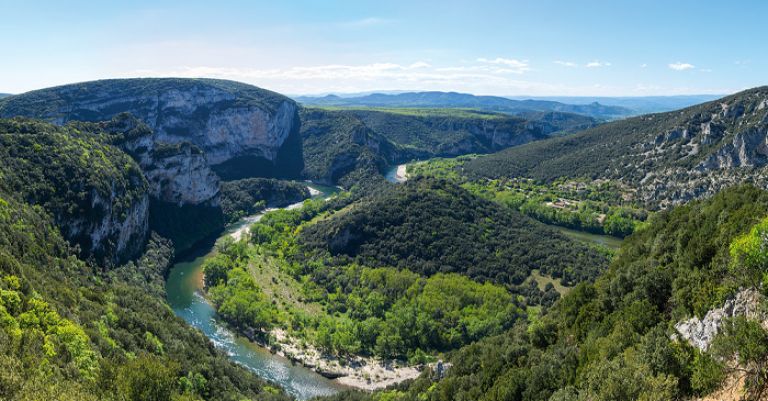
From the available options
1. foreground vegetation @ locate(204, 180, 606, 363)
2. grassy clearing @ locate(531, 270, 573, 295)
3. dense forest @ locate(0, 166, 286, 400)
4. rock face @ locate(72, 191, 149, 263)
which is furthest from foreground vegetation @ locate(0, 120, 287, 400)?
grassy clearing @ locate(531, 270, 573, 295)

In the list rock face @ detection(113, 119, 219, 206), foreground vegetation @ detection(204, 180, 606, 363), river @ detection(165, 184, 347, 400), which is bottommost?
river @ detection(165, 184, 347, 400)

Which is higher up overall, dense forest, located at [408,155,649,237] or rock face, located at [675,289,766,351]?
rock face, located at [675,289,766,351]

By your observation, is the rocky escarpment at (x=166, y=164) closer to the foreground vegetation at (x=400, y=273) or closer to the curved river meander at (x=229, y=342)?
the foreground vegetation at (x=400, y=273)

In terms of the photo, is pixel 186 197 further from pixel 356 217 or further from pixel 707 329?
pixel 707 329

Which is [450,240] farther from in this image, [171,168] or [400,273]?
[171,168]

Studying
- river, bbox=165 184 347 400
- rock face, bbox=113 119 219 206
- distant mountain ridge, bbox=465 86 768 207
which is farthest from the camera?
distant mountain ridge, bbox=465 86 768 207

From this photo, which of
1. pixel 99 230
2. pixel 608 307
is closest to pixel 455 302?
pixel 608 307

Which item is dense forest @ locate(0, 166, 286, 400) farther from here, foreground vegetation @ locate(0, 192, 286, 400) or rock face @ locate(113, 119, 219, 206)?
rock face @ locate(113, 119, 219, 206)
